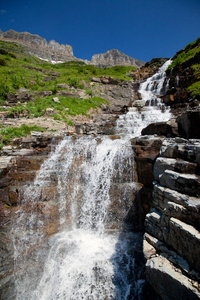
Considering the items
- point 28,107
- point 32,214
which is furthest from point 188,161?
point 28,107

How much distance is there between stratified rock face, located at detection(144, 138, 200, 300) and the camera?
3.45 metres

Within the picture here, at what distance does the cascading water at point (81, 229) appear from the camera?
5301 mm

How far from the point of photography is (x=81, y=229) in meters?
7.56

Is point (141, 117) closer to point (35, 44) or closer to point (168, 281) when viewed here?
point (168, 281)

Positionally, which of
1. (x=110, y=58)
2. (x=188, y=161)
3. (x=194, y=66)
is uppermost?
(x=110, y=58)

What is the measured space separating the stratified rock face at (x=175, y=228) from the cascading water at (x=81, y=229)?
77.7 inches

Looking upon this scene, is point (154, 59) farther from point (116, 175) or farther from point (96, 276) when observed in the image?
point (96, 276)

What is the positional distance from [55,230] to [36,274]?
6.19 feet

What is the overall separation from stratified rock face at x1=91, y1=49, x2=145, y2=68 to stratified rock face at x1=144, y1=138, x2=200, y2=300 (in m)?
98.0

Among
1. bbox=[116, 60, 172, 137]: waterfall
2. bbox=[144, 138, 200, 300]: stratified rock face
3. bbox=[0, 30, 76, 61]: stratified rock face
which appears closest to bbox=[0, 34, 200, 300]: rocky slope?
bbox=[144, 138, 200, 300]: stratified rock face

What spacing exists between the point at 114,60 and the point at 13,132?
325 ft

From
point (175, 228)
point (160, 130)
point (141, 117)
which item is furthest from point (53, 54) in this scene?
point (175, 228)

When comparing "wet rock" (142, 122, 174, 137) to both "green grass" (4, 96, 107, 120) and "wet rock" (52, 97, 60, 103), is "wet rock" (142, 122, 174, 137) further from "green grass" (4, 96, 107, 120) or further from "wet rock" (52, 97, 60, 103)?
"wet rock" (52, 97, 60, 103)

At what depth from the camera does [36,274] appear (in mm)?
5672
